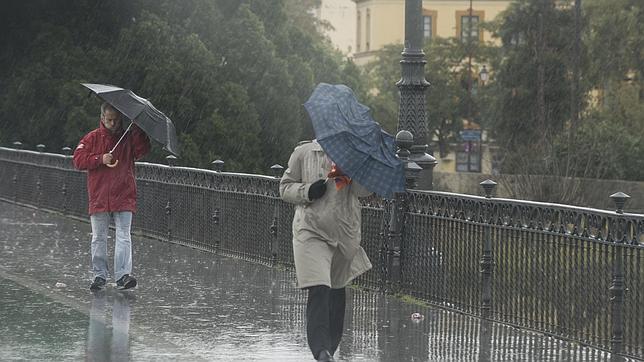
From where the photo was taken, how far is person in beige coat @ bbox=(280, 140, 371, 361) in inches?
390

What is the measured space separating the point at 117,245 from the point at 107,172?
665 millimetres

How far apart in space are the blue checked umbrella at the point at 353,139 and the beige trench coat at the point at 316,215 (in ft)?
0.56

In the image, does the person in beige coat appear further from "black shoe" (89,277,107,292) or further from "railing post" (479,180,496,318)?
"black shoe" (89,277,107,292)

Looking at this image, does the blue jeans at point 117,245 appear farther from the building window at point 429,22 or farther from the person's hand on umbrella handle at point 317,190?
the building window at point 429,22

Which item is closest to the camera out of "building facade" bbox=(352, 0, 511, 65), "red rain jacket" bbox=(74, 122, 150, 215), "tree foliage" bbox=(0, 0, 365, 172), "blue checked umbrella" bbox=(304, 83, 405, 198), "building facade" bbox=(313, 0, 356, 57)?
"blue checked umbrella" bbox=(304, 83, 405, 198)

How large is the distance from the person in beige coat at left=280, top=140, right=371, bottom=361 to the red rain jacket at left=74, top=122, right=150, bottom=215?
13.9 feet

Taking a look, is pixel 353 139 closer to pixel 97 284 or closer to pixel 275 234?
pixel 97 284

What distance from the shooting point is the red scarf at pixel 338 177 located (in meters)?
9.98

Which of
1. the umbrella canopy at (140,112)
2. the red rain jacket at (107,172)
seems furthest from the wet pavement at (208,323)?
the umbrella canopy at (140,112)

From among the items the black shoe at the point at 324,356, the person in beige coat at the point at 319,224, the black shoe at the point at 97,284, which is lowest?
the black shoe at the point at 97,284

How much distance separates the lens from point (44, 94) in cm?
3788

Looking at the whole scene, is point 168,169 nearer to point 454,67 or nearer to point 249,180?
point 249,180

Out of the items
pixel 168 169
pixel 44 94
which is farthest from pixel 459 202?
pixel 44 94

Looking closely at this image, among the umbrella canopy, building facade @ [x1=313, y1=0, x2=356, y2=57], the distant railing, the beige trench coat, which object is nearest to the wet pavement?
the distant railing
